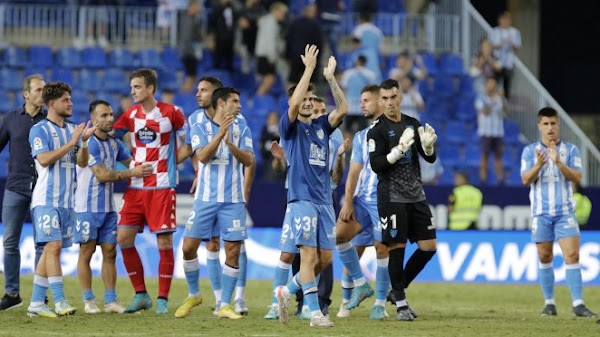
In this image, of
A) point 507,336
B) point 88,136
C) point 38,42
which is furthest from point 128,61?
point 507,336

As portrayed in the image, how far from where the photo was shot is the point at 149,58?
26.7 metres

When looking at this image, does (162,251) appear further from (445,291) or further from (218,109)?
(445,291)

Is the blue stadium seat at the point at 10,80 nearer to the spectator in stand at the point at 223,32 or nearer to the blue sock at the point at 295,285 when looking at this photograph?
the spectator in stand at the point at 223,32

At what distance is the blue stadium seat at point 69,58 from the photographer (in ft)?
86.4

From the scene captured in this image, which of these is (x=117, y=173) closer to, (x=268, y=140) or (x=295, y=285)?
(x=295, y=285)

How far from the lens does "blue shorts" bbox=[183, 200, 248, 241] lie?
44.9 feet

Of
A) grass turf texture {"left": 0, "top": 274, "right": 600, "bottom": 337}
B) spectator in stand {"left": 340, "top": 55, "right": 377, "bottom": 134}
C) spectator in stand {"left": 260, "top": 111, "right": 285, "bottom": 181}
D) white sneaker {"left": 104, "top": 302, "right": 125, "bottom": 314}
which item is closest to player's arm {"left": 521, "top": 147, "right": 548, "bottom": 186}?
grass turf texture {"left": 0, "top": 274, "right": 600, "bottom": 337}

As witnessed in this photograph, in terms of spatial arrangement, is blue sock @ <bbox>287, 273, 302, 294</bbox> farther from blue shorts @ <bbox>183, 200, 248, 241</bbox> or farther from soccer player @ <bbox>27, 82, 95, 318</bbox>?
soccer player @ <bbox>27, 82, 95, 318</bbox>

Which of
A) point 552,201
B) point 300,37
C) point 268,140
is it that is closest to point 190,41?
point 300,37

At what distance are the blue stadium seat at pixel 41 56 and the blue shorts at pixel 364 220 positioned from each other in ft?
42.8

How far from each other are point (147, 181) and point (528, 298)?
6.39 metres

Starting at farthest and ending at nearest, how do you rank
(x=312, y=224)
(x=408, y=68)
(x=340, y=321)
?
(x=408, y=68)
(x=340, y=321)
(x=312, y=224)

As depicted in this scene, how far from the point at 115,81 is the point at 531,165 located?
1260cm

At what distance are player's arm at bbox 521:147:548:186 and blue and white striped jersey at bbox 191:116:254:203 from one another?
3592 millimetres
